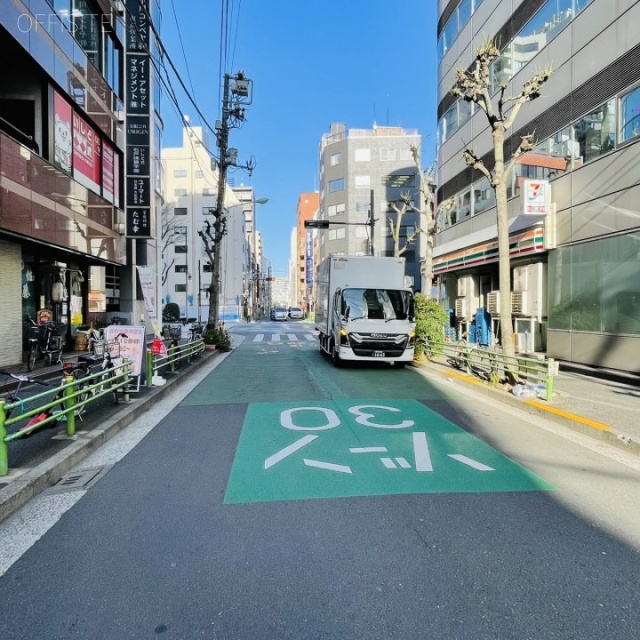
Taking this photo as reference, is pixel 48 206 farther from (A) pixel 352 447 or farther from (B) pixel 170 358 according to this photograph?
(A) pixel 352 447

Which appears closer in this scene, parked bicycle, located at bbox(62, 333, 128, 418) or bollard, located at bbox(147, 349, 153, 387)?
parked bicycle, located at bbox(62, 333, 128, 418)

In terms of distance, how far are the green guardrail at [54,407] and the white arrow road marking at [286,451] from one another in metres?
2.41

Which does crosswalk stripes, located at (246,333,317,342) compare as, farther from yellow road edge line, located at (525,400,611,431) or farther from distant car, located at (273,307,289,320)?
distant car, located at (273,307,289,320)

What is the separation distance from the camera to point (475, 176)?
18.8 meters

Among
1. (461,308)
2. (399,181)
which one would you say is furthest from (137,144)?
(399,181)

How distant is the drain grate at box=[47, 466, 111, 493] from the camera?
4270 millimetres

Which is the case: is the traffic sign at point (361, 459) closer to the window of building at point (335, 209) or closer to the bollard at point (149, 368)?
the bollard at point (149, 368)

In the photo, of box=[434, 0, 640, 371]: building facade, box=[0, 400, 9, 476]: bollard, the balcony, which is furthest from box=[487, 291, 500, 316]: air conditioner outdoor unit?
box=[0, 400, 9, 476]: bollard

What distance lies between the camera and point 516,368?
346 inches

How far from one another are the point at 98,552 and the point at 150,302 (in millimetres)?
8242

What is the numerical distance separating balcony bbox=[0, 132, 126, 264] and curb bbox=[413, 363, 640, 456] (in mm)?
10285

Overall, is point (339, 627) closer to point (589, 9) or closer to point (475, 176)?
point (589, 9)

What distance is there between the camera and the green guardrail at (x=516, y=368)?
7.90m

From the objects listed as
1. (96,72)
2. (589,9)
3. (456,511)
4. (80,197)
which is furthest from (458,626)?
(96,72)
